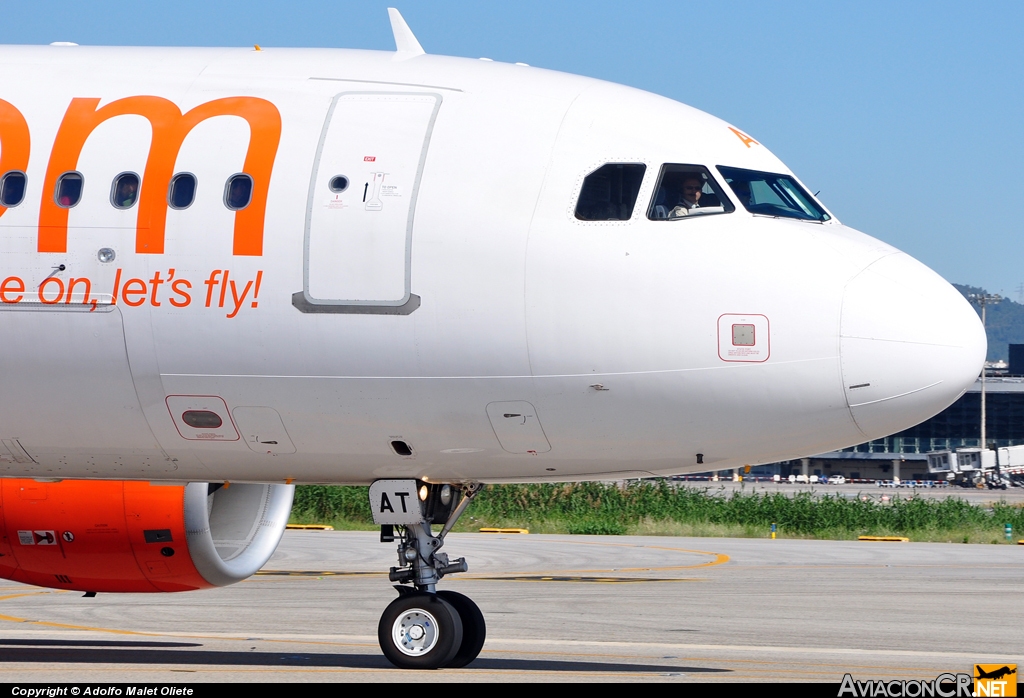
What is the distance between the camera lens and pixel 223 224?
10.6 m

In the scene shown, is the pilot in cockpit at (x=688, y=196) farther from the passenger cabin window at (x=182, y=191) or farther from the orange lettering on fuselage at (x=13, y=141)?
the orange lettering on fuselage at (x=13, y=141)

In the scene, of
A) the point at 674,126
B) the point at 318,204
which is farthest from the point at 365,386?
the point at 674,126

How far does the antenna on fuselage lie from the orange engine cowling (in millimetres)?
4754

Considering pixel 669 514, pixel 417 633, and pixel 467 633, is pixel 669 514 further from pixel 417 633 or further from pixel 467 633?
pixel 417 633

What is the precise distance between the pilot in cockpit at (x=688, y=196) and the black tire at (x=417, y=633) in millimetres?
3955

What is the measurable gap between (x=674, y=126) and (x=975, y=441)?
122793mm

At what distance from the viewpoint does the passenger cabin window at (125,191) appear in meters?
10.7

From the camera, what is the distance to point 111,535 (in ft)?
42.9

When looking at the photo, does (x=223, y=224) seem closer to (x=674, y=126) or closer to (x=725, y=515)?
(x=674, y=126)

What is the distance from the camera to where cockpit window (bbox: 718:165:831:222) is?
10.6 meters

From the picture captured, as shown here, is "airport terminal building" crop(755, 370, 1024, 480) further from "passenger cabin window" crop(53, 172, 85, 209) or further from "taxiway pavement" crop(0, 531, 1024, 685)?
"passenger cabin window" crop(53, 172, 85, 209)

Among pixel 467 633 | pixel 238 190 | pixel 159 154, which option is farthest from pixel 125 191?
pixel 467 633

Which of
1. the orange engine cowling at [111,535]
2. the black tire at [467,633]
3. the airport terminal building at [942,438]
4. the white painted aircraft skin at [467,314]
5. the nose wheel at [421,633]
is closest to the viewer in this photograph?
the white painted aircraft skin at [467,314]

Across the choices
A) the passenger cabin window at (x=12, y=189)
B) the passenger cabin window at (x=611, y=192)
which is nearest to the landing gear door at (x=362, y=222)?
the passenger cabin window at (x=611, y=192)
